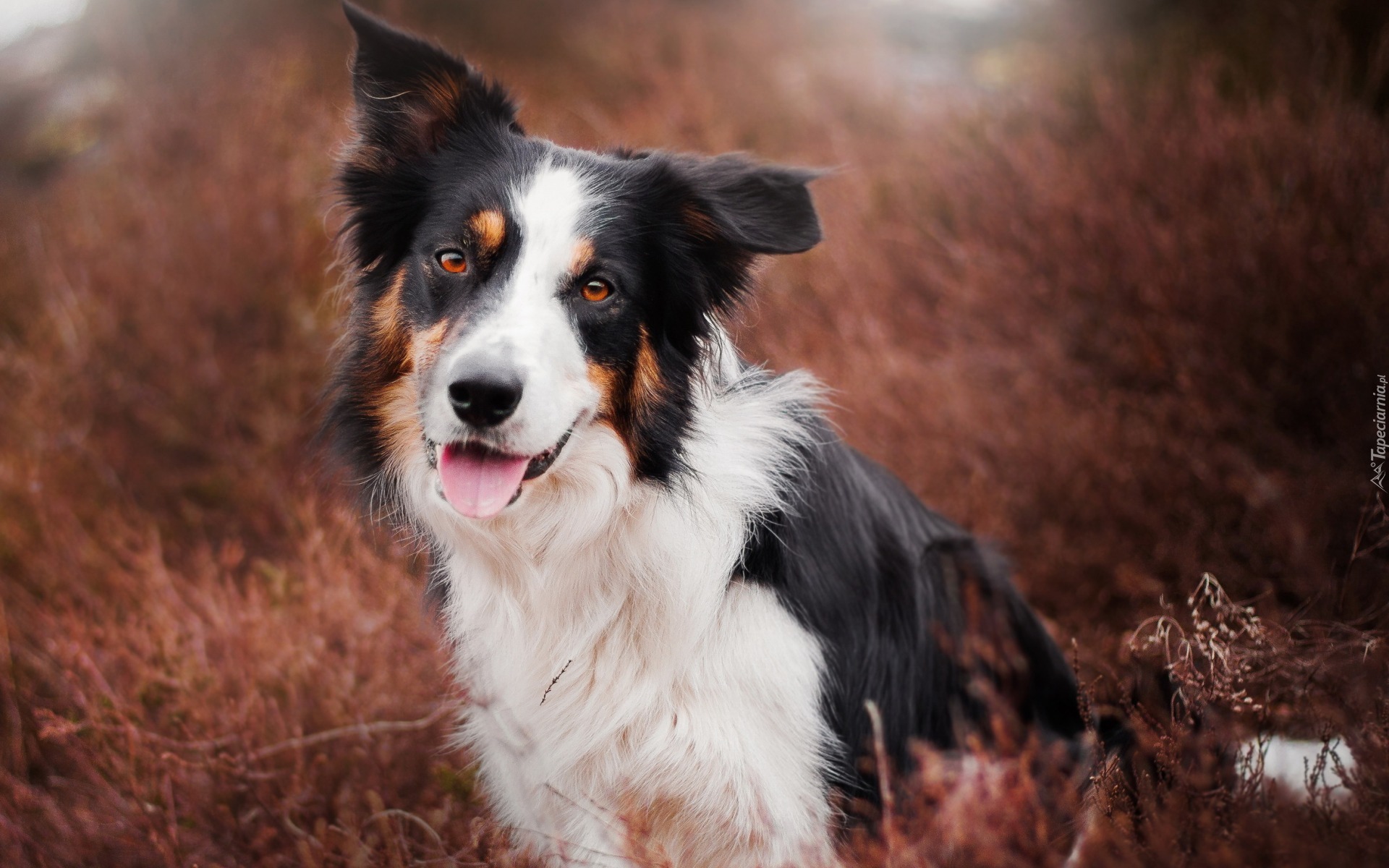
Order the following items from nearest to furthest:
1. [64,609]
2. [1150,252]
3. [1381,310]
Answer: [1381,310] → [64,609] → [1150,252]

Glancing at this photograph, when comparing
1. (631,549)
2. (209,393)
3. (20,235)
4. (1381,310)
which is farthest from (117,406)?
(1381,310)

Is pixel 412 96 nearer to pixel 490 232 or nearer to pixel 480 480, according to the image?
pixel 490 232

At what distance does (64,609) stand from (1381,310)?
19.6ft

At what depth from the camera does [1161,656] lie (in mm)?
3033

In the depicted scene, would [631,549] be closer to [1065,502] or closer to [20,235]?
[1065,502]

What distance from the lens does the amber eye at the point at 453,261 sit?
2.38m

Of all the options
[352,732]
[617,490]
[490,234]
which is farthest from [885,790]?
[352,732]

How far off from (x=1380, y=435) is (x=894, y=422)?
2.11 meters

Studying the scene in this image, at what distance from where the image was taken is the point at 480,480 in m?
2.21

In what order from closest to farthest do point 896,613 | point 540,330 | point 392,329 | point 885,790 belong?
point 885,790 < point 540,330 < point 392,329 < point 896,613

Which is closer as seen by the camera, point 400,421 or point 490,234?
point 490,234

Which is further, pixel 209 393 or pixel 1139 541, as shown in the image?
pixel 209 393

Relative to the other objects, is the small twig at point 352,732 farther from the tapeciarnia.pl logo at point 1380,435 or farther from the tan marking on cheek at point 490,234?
the tapeciarnia.pl logo at point 1380,435

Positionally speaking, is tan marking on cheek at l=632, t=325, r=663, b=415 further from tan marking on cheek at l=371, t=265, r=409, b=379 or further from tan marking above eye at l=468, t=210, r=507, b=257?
tan marking on cheek at l=371, t=265, r=409, b=379
